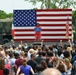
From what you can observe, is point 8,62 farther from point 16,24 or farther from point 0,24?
point 0,24

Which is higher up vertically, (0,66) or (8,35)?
(0,66)

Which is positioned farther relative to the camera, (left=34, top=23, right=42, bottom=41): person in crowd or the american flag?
the american flag

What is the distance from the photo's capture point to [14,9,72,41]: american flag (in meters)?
28.1

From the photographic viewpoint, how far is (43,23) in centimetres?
2839

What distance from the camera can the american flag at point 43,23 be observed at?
92.2 ft

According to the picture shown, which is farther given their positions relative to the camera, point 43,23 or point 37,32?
point 43,23

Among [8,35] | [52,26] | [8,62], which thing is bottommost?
[8,35]

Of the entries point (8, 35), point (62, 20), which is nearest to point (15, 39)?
point (62, 20)

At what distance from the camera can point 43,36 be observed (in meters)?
28.5

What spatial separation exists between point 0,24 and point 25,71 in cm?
3042

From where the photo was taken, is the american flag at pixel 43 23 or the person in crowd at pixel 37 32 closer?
the person in crowd at pixel 37 32

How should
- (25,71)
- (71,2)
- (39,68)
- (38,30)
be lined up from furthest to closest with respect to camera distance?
(71,2) → (38,30) → (25,71) → (39,68)

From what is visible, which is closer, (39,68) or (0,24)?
(39,68)

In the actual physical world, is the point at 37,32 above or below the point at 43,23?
below
